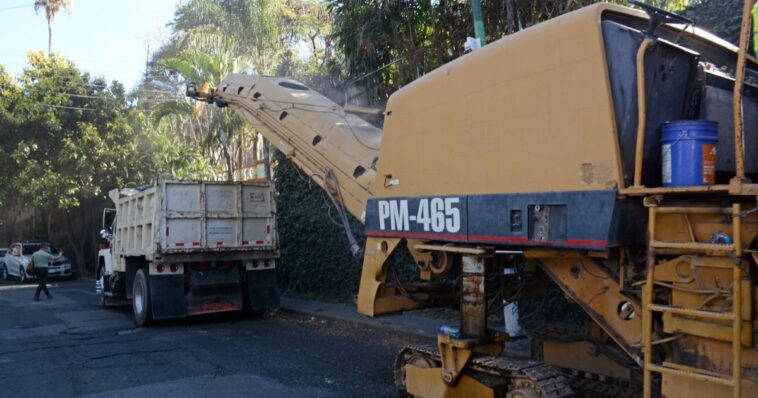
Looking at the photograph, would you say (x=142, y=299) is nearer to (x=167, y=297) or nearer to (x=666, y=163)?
(x=167, y=297)

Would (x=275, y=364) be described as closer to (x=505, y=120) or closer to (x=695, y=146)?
(x=505, y=120)

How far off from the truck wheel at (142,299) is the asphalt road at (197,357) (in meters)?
0.23

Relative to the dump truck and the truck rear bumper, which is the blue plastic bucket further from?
the truck rear bumper

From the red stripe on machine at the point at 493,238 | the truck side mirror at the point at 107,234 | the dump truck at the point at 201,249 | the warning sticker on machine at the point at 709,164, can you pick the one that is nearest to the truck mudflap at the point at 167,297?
the dump truck at the point at 201,249

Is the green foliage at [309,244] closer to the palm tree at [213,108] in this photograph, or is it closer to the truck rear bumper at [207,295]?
the truck rear bumper at [207,295]

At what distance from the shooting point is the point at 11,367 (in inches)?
329

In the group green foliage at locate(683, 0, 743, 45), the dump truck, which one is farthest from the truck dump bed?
green foliage at locate(683, 0, 743, 45)

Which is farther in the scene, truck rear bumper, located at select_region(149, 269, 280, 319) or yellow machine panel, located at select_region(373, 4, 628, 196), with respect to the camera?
truck rear bumper, located at select_region(149, 269, 280, 319)

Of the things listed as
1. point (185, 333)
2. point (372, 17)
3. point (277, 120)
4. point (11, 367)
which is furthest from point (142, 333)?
point (372, 17)

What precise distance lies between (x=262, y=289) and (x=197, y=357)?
145 inches

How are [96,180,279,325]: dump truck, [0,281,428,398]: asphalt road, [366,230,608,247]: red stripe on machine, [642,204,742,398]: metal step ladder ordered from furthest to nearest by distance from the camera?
[96,180,279,325]: dump truck < [0,281,428,398]: asphalt road < [366,230,608,247]: red stripe on machine < [642,204,742,398]: metal step ladder

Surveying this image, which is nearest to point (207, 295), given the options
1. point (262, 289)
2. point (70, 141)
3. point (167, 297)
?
point (167, 297)

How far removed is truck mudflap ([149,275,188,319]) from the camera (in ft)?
37.2

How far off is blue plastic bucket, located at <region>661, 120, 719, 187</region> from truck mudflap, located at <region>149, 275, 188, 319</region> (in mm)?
9675
